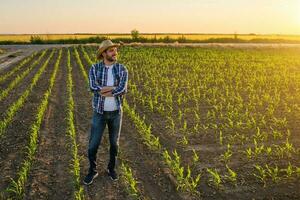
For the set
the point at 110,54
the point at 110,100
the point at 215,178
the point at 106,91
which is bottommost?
the point at 215,178

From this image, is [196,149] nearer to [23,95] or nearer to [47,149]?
[47,149]

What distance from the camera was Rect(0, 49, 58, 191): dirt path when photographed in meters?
7.09

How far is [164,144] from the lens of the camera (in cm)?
857

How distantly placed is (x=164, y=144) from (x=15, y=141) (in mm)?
3145

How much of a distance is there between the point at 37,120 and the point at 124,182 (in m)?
4.46

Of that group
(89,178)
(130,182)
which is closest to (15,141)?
(89,178)

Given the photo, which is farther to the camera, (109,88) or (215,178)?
(215,178)

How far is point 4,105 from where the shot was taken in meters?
12.4

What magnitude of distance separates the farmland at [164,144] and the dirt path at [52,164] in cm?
2

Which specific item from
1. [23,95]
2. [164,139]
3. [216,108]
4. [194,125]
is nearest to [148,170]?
[164,139]

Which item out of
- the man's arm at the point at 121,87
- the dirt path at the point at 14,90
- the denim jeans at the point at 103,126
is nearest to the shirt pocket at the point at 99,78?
the man's arm at the point at 121,87

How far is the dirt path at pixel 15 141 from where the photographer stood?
709cm

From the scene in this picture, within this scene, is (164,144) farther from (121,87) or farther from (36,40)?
(36,40)

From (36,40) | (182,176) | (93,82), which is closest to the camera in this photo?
(93,82)
